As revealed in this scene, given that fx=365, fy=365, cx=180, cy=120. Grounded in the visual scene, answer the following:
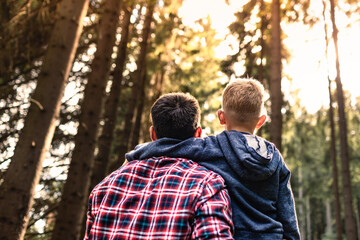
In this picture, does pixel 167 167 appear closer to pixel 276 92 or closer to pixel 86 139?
pixel 86 139

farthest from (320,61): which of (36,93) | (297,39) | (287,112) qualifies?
(36,93)

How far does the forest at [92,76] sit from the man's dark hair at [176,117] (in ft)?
7.07

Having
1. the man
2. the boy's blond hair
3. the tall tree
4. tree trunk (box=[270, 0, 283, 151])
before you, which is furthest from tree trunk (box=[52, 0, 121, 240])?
the boy's blond hair

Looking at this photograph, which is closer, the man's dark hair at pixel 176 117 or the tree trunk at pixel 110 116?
the man's dark hair at pixel 176 117

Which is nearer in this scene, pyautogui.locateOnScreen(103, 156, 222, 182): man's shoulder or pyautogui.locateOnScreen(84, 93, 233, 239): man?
pyautogui.locateOnScreen(84, 93, 233, 239): man

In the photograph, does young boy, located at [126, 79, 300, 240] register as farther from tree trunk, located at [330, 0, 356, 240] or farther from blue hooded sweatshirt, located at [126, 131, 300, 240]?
tree trunk, located at [330, 0, 356, 240]

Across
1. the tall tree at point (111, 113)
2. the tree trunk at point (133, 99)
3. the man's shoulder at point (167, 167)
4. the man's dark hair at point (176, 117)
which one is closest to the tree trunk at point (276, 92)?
the tall tree at point (111, 113)

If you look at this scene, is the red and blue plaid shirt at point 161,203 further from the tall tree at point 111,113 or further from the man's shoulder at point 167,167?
the tall tree at point 111,113

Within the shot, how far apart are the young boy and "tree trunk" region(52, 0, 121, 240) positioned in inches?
146

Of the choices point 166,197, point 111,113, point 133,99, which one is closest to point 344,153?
point 133,99

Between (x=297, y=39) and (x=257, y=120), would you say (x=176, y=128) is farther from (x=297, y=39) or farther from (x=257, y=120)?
(x=297, y=39)

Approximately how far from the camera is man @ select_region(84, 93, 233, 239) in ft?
5.28

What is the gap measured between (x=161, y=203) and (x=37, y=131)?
242 centimetres

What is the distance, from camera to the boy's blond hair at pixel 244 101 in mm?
2016
